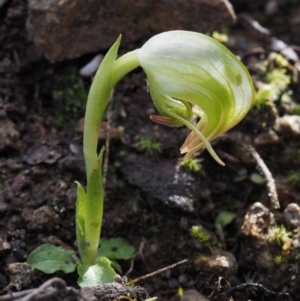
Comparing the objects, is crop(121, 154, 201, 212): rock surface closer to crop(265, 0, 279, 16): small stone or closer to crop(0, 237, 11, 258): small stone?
crop(0, 237, 11, 258): small stone

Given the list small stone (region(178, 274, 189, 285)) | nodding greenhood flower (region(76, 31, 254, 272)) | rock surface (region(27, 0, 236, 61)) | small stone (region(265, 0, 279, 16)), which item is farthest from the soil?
small stone (region(265, 0, 279, 16))

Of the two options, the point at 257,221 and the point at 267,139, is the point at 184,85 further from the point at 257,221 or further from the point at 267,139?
the point at 267,139

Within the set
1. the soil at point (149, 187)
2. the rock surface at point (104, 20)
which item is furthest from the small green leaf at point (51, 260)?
the rock surface at point (104, 20)

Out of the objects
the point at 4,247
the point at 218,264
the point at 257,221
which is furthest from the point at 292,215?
the point at 4,247

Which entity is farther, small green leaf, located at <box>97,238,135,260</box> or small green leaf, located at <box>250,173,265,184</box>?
small green leaf, located at <box>250,173,265,184</box>

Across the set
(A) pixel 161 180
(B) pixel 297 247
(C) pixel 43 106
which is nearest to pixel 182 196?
(A) pixel 161 180

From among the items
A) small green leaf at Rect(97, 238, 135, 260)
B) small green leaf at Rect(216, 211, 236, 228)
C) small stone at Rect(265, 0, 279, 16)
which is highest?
small stone at Rect(265, 0, 279, 16)

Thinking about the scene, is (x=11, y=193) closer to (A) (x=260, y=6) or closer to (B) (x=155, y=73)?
(B) (x=155, y=73)

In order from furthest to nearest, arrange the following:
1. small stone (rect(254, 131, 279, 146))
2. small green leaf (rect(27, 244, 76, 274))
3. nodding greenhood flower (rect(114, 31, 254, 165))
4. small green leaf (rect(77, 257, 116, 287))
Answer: small stone (rect(254, 131, 279, 146)), small green leaf (rect(27, 244, 76, 274)), small green leaf (rect(77, 257, 116, 287)), nodding greenhood flower (rect(114, 31, 254, 165))
